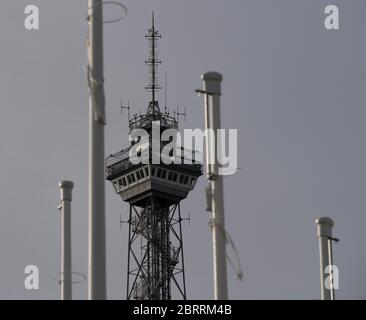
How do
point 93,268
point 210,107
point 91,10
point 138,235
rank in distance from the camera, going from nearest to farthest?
point 93,268 → point 91,10 → point 210,107 → point 138,235

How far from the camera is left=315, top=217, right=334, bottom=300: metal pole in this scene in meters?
59.1

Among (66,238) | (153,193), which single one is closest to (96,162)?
(66,238)

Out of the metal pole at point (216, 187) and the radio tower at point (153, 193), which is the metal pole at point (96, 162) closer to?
the metal pole at point (216, 187)

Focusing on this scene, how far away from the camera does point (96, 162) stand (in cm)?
4456

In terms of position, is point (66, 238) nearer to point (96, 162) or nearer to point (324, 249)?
point (324, 249)

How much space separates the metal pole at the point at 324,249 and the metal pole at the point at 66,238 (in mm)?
9797

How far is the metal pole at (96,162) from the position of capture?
43750 mm

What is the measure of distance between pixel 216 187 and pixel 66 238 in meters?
10.7

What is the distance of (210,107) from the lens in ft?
167

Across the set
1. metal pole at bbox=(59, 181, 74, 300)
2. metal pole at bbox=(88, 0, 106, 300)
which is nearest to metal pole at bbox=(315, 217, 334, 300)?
metal pole at bbox=(59, 181, 74, 300)

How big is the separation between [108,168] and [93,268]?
379 feet

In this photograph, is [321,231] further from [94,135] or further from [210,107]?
[94,135]

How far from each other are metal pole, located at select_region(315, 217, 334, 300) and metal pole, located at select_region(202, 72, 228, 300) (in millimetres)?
10422
